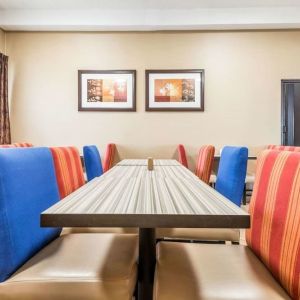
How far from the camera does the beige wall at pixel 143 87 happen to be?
13.4 ft

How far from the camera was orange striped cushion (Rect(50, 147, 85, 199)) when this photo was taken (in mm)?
1642

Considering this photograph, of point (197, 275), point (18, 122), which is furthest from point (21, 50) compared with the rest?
point (197, 275)

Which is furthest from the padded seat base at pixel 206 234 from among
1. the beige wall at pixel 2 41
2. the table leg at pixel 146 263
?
the beige wall at pixel 2 41

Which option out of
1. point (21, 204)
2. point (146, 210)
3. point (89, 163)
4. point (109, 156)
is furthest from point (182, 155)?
point (146, 210)

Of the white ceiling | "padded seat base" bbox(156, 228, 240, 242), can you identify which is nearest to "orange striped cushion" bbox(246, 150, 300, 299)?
"padded seat base" bbox(156, 228, 240, 242)

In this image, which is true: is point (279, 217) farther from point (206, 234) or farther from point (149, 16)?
point (149, 16)

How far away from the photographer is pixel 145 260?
3.59 ft

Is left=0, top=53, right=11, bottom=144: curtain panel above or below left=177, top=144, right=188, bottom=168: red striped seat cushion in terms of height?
above

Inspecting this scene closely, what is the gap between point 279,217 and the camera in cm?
96

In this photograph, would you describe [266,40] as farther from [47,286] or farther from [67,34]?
[47,286]

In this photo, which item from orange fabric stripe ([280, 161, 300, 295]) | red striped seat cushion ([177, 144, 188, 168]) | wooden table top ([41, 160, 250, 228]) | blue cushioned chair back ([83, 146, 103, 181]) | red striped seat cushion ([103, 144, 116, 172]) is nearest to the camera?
wooden table top ([41, 160, 250, 228])

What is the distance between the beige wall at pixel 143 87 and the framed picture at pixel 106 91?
0.10 metres

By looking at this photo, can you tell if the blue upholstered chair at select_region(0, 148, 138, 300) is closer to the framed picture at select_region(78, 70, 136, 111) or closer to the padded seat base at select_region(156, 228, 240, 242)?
the padded seat base at select_region(156, 228, 240, 242)

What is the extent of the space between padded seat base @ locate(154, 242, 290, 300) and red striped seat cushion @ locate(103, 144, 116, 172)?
8.28 ft
